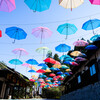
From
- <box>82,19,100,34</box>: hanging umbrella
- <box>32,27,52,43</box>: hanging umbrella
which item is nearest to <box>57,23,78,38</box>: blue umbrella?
<box>82,19,100,34</box>: hanging umbrella

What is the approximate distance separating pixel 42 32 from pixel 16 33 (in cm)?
205

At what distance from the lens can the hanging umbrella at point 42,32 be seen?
8.96 meters

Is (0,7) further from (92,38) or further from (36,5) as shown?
(92,38)

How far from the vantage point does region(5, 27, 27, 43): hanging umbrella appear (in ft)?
28.0

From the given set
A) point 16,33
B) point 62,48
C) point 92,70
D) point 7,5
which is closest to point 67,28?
point 62,48

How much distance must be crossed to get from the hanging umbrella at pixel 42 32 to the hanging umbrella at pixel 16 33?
0.95 meters

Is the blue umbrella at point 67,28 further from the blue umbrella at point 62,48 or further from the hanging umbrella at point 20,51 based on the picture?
the hanging umbrella at point 20,51

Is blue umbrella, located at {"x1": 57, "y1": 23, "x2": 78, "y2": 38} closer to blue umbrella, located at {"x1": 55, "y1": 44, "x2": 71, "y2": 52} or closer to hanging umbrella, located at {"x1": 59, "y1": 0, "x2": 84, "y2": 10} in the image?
blue umbrella, located at {"x1": 55, "y1": 44, "x2": 71, "y2": 52}

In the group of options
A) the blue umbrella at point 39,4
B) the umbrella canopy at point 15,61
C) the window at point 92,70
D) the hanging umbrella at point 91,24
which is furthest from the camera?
the umbrella canopy at point 15,61

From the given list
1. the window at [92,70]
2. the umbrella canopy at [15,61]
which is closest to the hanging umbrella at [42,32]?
the umbrella canopy at [15,61]

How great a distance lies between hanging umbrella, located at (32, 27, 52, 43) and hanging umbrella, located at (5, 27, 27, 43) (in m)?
0.95

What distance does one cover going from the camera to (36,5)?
583 centimetres

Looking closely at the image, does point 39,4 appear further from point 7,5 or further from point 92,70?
point 92,70

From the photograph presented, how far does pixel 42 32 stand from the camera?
9.23m
